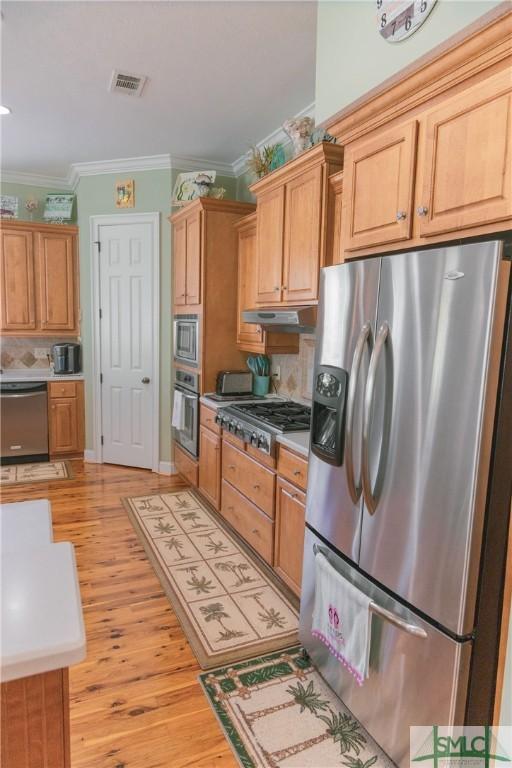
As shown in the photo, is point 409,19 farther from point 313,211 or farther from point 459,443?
point 459,443

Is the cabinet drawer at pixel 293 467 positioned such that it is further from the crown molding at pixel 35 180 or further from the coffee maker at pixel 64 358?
the crown molding at pixel 35 180

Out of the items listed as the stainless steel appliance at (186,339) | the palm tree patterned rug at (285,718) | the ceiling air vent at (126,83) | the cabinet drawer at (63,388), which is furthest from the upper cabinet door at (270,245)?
the cabinet drawer at (63,388)

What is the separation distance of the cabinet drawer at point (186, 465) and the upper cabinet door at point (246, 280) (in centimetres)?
120

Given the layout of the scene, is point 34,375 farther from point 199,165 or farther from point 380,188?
point 380,188

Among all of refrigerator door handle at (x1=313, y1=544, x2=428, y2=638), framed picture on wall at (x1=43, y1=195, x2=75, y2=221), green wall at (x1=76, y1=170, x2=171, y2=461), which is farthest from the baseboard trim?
refrigerator door handle at (x1=313, y1=544, x2=428, y2=638)

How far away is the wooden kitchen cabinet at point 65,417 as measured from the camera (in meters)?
5.12

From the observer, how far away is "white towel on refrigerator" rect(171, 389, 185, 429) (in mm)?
4363

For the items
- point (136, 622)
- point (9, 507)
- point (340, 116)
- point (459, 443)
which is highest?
point (340, 116)

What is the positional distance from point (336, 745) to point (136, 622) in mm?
1167

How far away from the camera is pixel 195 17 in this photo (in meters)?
2.43

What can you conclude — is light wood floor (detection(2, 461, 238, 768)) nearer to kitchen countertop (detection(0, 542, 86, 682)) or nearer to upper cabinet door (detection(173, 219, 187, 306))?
kitchen countertop (detection(0, 542, 86, 682))

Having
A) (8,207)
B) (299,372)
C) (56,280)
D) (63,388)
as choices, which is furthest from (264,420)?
(8,207)

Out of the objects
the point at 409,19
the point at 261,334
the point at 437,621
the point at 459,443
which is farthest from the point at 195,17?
the point at 437,621

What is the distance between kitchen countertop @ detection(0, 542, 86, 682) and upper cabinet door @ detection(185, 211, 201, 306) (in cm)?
315
